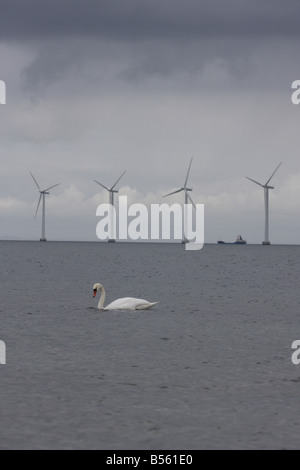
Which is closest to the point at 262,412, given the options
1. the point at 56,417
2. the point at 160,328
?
the point at 56,417

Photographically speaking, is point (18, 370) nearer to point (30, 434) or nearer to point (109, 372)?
point (109, 372)

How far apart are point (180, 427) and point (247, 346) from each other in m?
15.6

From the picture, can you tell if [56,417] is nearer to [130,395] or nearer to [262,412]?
[130,395]

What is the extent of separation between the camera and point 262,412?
2144cm

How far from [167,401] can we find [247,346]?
12.9 metres

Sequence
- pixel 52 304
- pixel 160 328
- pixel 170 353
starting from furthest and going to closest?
1. pixel 52 304
2. pixel 160 328
3. pixel 170 353

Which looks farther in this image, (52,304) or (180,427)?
(52,304)

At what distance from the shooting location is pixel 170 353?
106ft

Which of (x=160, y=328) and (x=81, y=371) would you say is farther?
(x=160, y=328)

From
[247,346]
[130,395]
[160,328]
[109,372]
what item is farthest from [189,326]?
[130,395]
